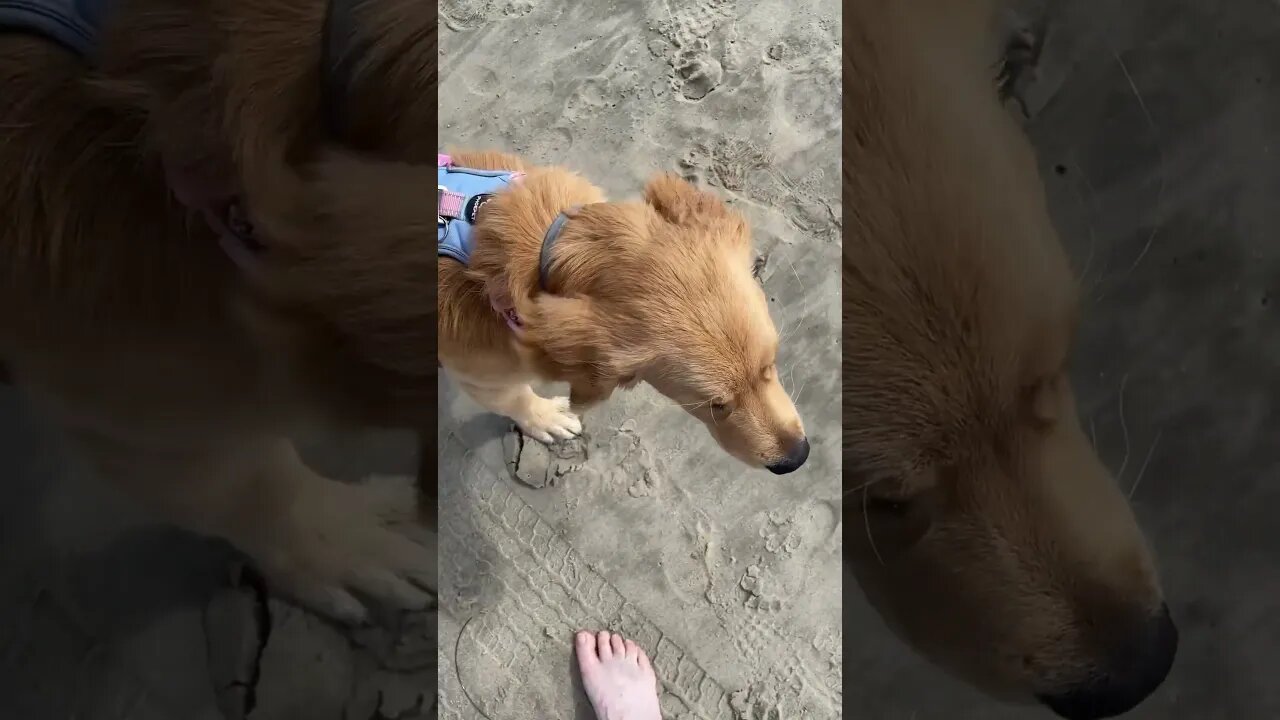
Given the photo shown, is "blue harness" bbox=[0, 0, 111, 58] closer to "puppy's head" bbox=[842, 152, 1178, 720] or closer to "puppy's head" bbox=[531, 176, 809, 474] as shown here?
"puppy's head" bbox=[531, 176, 809, 474]

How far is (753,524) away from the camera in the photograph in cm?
220

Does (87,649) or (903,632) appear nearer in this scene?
(87,649)

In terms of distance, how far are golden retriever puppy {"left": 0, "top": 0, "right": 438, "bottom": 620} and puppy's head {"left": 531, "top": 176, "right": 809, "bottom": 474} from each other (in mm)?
360

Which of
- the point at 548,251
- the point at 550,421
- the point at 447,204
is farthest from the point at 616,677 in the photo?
the point at 447,204

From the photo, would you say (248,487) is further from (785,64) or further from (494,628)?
(785,64)

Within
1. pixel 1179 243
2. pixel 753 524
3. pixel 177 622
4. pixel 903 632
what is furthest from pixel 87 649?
pixel 1179 243

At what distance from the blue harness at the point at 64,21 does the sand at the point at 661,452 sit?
94cm

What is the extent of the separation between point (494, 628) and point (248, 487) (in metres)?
0.98

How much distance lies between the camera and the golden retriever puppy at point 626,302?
138 cm

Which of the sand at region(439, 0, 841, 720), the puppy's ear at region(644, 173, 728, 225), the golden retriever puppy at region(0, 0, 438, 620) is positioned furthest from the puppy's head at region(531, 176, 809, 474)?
the sand at region(439, 0, 841, 720)

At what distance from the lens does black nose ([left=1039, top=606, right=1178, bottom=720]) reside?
1670 millimetres

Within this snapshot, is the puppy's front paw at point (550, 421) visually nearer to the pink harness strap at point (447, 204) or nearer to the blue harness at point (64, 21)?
the pink harness strap at point (447, 204)

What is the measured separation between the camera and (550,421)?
2.14 m

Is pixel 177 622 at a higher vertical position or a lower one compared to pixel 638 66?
lower
